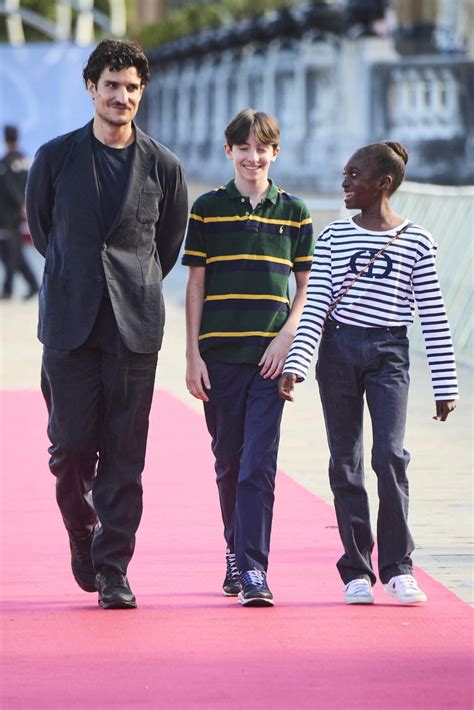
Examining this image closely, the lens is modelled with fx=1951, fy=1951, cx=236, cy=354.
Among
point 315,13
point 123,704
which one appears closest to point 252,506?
point 123,704

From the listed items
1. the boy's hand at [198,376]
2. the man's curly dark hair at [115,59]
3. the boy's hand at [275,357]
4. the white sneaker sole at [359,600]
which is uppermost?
the man's curly dark hair at [115,59]

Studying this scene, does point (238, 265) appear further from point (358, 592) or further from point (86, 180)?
point (358, 592)

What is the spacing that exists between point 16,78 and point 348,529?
1314 inches

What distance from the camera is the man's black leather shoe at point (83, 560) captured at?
6832 mm

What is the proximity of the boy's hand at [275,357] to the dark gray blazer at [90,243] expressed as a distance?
37 cm

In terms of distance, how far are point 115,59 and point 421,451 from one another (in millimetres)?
4687

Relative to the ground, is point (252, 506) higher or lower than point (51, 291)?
lower

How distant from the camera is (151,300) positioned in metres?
6.55

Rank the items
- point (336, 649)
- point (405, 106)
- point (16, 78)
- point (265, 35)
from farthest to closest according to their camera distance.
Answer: point (265, 35) < point (16, 78) < point (405, 106) < point (336, 649)

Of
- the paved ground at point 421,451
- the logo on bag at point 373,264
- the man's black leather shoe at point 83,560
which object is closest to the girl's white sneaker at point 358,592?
the paved ground at point 421,451

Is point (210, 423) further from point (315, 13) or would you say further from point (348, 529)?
point (315, 13)

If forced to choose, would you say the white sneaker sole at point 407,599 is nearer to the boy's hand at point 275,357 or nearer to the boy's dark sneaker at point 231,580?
the boy's dark sneaker at point 231,580

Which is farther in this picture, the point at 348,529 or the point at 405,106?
the point at 405,106

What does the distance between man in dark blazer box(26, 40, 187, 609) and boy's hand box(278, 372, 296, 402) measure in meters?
0.45
